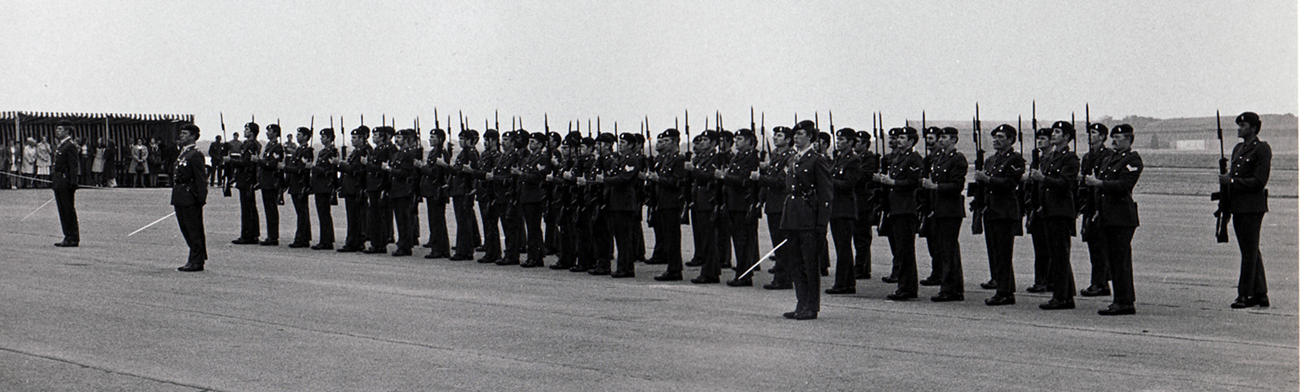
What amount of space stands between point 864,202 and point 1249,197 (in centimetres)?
394

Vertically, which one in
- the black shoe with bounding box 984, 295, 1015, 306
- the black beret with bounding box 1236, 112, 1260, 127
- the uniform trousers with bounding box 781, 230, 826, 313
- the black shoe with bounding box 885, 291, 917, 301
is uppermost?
the black beret with bounding box 1236, 112, 1260, 127

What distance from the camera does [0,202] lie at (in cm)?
2792

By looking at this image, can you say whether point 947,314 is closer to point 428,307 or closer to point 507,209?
point 428,307

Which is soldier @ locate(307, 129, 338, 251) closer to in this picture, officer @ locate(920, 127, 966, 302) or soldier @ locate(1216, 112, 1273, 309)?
officer @ locate(920, 127, 966, 302)

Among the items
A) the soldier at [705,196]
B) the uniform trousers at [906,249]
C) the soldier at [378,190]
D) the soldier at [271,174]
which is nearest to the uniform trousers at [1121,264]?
the uniform trousers at [906,249]

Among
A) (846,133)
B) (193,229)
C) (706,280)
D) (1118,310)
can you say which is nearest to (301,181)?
(193,229)

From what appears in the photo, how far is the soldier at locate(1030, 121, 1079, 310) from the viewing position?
36.4 ft

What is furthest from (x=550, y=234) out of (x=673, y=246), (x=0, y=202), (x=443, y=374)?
(x=0, y=202)

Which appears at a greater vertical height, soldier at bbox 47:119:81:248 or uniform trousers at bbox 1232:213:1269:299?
soldier at bbox 47:119:81:248

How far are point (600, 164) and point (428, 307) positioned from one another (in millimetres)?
4138

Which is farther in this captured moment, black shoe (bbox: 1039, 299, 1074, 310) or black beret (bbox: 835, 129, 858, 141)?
black beret (bbox: 835, 129, 858, 141)

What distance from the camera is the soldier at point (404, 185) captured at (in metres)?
16.6

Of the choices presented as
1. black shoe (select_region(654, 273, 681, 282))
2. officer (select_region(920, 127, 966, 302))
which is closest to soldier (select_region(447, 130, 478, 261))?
black shoe (select_region(654, 273, 681, 282))

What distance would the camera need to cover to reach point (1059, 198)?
1133 cm
